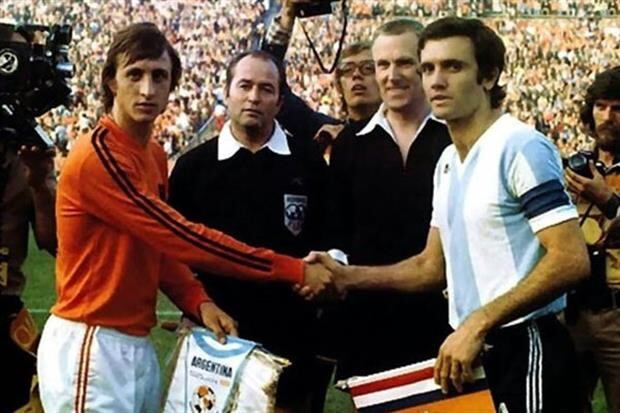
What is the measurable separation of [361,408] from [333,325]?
142cm

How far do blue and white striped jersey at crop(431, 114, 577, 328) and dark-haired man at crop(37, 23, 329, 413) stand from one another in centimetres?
74

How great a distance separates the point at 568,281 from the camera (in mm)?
3000

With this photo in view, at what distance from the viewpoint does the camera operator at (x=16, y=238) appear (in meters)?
4.50

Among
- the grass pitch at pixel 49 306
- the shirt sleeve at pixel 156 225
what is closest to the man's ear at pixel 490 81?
the shirt sleeve at pixel 156 225

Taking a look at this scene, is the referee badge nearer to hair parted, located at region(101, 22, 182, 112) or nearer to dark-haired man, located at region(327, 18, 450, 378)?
dark-haired man, located at region(327, 18, 450, 378)

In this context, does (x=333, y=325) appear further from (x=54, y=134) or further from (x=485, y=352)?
(x=54, y=134)

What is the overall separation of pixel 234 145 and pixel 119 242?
0.82 metres

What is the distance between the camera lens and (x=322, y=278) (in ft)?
12.9

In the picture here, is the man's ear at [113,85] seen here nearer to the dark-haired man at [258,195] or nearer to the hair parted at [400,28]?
the dark-haired man at [258,195]

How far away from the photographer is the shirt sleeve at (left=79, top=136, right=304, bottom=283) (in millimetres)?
3602

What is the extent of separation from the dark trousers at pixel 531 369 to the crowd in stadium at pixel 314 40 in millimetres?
17271

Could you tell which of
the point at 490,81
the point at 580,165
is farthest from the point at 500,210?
the point at 580,165

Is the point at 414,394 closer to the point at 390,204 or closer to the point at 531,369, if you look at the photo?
the point at 531,369

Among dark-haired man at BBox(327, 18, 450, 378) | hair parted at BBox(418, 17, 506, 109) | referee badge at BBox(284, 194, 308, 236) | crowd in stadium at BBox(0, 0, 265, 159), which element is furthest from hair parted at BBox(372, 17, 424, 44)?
crowd in stadium at BBox(0, 0, 265, 159)
